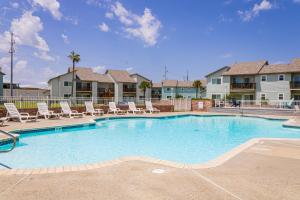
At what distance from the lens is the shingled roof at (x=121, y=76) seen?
51.8 m

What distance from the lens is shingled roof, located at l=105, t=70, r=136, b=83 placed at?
51.8 metres

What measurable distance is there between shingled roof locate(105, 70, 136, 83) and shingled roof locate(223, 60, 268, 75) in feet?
68.1

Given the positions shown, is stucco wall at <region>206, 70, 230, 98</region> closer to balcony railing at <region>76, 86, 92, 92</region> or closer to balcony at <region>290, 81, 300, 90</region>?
balcony at <region>290, 81, 300, 90</region>

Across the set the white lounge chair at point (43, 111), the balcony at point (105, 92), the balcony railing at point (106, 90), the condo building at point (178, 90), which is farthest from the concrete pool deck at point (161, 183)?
the condo building at point (178, 90)

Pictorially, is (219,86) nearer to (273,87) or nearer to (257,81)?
(257,81)

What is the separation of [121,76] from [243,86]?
2482cm

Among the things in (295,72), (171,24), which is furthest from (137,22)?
(295,72)

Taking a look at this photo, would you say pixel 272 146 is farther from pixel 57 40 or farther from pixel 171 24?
pixel 57 40

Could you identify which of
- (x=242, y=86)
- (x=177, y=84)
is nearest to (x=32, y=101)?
(x=242, y=86)

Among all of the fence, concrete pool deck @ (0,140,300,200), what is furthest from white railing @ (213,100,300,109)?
concrete pool deck @ (0,140,300,200)

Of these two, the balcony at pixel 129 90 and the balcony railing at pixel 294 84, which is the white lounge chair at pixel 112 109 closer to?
the balcony railing at pixel 294 84

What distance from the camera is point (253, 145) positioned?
27.3ft

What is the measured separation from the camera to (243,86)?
38.8 metres

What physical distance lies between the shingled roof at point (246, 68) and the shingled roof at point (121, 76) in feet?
68.1
